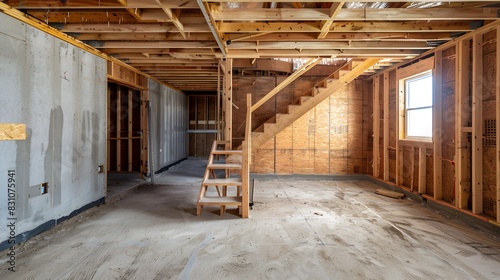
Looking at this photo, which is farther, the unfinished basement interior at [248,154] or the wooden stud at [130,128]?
the wooden stud at [130,128]

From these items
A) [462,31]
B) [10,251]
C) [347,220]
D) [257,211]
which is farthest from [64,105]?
[462,31]

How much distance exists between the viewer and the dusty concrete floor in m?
2.51

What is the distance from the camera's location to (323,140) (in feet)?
24.1

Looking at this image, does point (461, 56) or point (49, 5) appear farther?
point (461, 56)

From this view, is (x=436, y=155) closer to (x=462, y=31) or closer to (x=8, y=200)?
(x=462, y=31)

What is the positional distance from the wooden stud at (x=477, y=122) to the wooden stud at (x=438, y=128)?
0.74 m

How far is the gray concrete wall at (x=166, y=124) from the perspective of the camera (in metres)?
7.42

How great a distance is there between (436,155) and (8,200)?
661cm

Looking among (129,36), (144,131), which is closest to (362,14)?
(129,36)

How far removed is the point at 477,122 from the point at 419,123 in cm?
164

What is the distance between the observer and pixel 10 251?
2865 millimetres

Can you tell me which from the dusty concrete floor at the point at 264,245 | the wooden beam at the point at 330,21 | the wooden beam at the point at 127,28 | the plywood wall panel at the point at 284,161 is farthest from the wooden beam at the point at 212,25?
the plywood wall panel at the point at 284,161

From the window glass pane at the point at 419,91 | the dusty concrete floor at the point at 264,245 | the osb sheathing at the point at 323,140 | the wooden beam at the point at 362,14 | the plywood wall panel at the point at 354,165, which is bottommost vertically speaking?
the dusty concrete floor at the point at 264,245

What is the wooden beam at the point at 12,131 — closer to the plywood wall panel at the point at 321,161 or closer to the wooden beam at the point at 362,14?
the wooden beam at the point at 362,14
